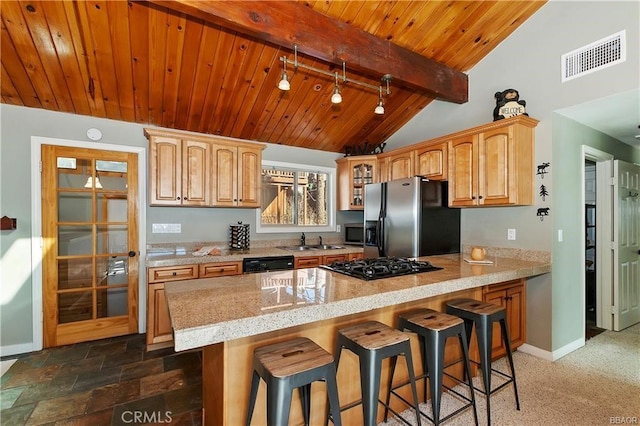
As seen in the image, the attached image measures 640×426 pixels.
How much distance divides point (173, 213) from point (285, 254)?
1440mm

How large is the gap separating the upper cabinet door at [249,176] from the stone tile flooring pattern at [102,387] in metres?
1.73

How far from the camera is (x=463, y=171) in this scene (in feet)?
10.1

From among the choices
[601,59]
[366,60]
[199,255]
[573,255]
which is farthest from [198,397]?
[601,59]

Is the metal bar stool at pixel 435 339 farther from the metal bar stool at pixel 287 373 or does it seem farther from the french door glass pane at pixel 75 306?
the french door glass pane at pixel 75 306

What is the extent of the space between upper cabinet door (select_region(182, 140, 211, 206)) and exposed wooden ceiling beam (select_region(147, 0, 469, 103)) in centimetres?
148

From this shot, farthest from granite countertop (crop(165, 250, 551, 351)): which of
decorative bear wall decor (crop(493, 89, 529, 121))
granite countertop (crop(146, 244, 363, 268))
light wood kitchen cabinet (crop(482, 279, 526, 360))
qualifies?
decorative bear wall decor (crop(493, 89, 529, 121))

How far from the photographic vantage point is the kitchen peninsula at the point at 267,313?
1.17m

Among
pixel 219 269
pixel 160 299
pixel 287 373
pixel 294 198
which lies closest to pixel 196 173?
pixel 219 269

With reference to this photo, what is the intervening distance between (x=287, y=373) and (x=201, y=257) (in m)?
2.19

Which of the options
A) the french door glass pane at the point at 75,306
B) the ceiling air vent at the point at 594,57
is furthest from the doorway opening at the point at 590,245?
the french door glass pane at the point at 75,306

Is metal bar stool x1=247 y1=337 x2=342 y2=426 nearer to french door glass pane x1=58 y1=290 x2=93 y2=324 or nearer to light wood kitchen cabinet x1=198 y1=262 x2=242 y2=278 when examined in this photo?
light wood kitchen cabinet x1=198 y1=262 x2=242 y2=278

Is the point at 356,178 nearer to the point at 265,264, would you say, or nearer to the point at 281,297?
the point at 265,264

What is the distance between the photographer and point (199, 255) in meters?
3.14

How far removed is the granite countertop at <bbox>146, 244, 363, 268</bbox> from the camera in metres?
2.92
